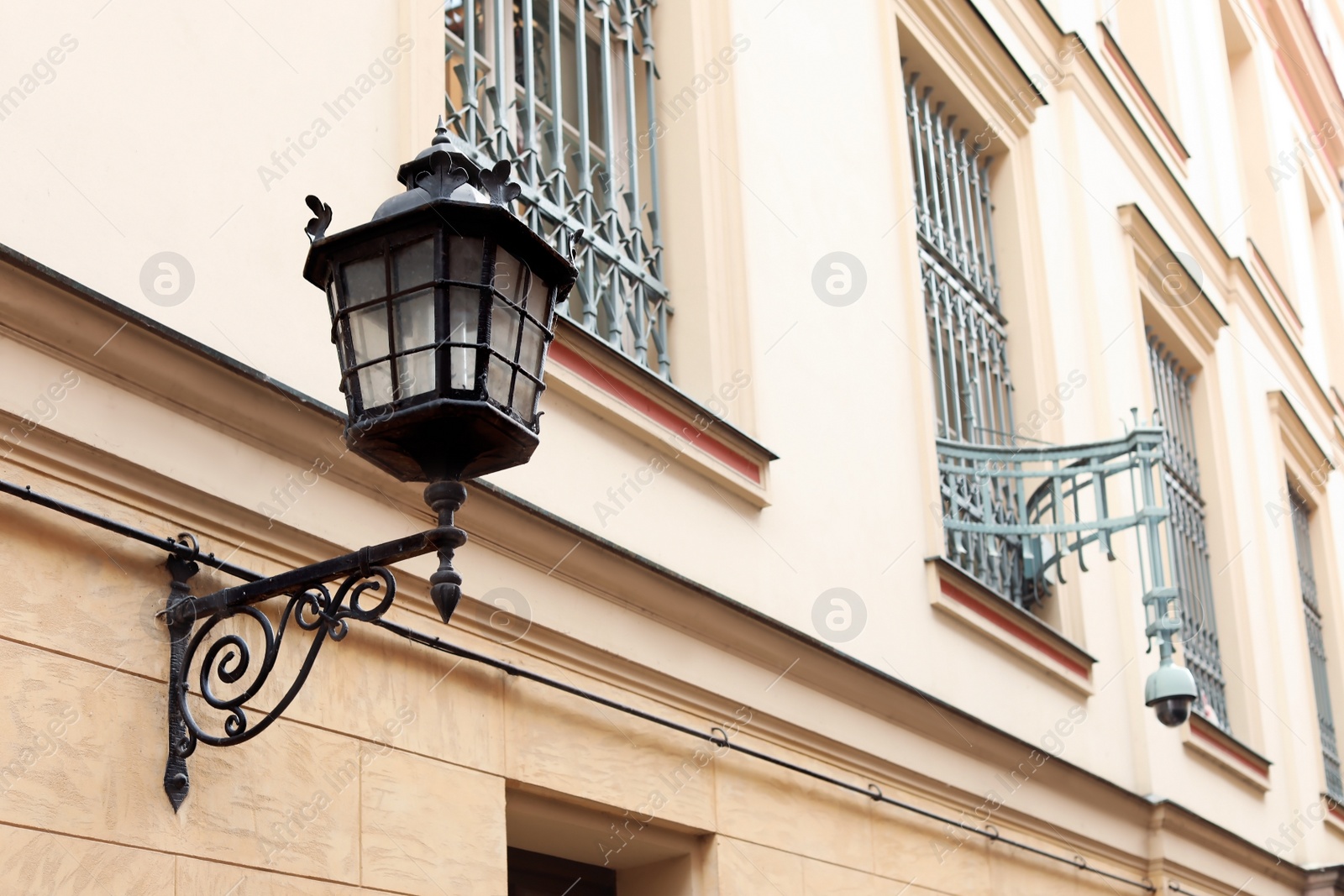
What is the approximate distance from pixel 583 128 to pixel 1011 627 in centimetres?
320

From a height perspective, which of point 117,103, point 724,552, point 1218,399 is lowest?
point 724,552

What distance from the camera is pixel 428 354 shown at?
10.5ft

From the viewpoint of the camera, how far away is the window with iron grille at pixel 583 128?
5.36m

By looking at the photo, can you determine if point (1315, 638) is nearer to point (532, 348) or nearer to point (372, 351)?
point (532, 348)

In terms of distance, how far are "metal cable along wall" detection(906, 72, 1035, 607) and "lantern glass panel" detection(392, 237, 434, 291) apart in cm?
441

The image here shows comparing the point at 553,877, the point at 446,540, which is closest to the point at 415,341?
the point at 446,540

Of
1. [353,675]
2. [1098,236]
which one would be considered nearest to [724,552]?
[353,675]

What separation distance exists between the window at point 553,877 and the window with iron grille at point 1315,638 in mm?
8739

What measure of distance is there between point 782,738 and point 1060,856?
8.20 feet

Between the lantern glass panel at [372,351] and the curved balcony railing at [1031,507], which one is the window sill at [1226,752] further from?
the lantern glass panel at [372,351]

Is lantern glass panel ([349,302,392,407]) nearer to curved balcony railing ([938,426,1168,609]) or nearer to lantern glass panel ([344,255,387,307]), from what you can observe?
lantern glass panel ([344,255,387,307])

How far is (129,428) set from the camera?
138 inches

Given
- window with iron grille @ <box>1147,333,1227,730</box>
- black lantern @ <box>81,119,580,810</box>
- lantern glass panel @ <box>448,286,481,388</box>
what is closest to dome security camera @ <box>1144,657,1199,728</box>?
window with iron grille @ <box>1147,333,1227,730</box>

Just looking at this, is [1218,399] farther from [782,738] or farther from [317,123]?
[317,123]
